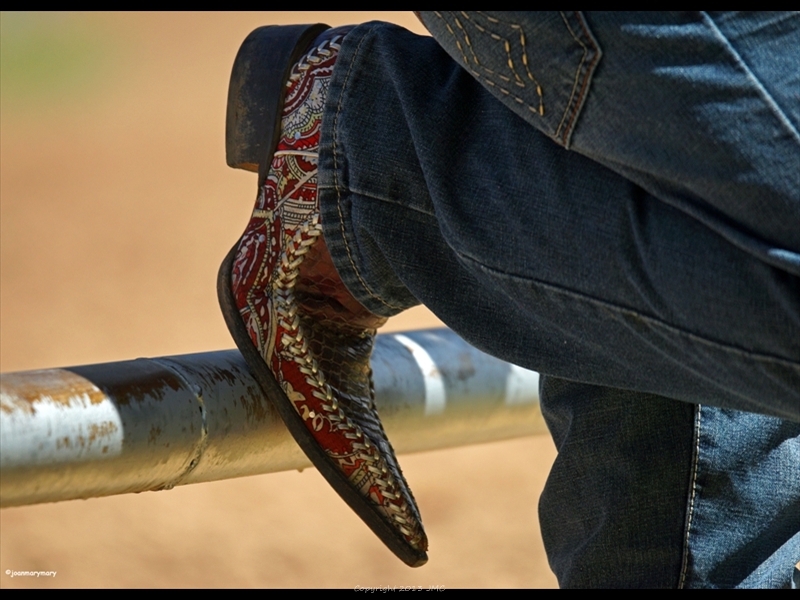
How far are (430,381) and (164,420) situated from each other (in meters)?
0.30

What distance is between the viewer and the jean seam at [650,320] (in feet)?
1.79

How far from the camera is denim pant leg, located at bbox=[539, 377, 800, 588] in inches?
30.0

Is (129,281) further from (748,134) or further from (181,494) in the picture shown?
(748,134)

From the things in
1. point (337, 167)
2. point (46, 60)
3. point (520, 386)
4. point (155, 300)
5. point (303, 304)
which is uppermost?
point (337, 167)

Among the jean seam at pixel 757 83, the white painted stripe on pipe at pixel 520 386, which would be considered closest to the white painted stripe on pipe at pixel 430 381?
the white painted stripe on pipe at pixel 520 386

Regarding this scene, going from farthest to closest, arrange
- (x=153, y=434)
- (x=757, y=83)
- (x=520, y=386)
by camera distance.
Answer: (x=520, y=386) → (x=153, y=434) → (x=757, y=83)

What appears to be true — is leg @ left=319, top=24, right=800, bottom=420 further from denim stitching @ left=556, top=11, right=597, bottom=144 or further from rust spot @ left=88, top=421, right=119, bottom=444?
rust spot @ left=88, top=421, right=119, bottom=444

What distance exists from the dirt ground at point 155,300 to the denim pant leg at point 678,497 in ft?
6.28

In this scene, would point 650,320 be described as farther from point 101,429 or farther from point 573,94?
point 101,429

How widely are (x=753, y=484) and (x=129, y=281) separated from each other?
4.19m

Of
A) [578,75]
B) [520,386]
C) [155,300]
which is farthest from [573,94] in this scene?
[155,300]

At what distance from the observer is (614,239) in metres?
0.59

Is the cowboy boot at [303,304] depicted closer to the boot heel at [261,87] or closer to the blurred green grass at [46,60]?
the boot heel at [261,87]

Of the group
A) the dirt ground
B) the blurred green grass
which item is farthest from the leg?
the blurred green grass
